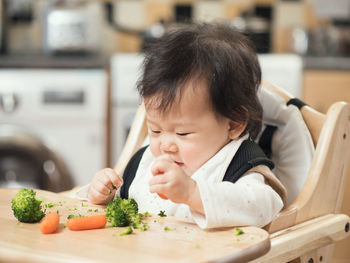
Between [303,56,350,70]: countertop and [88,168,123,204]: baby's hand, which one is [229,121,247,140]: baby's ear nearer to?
[88,168,123,204]: baby's hand

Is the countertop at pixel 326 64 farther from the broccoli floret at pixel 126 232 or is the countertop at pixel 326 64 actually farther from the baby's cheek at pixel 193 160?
the broccoli floret at pixel 126 232

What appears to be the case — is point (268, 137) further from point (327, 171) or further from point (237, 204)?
point (237, 204)

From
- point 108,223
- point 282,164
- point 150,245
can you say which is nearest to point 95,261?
point 150,245

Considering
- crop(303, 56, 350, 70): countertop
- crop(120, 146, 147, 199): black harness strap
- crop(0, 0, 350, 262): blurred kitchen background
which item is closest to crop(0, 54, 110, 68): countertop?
crop(0, 0, 350, 262): blurred kitchen background

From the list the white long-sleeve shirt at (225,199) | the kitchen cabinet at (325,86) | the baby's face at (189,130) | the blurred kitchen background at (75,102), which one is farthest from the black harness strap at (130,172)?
the kitchen cabinet at (325,86)

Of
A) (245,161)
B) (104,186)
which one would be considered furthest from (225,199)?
(104,186)

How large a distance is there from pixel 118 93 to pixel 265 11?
3.37 ft

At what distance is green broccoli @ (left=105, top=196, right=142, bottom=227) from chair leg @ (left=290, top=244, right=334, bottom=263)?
314 mm

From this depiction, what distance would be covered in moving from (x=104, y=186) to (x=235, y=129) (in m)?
0.27

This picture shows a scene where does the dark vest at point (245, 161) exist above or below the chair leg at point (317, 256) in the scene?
above

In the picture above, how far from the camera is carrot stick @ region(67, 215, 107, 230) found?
1016mm

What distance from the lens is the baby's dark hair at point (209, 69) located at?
3.84ft

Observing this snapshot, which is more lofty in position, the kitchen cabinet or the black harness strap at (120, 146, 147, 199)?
the black harness strap at (120, 146, 147, 199)

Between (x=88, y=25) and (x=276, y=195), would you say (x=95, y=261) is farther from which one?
(x=88, y=25)
